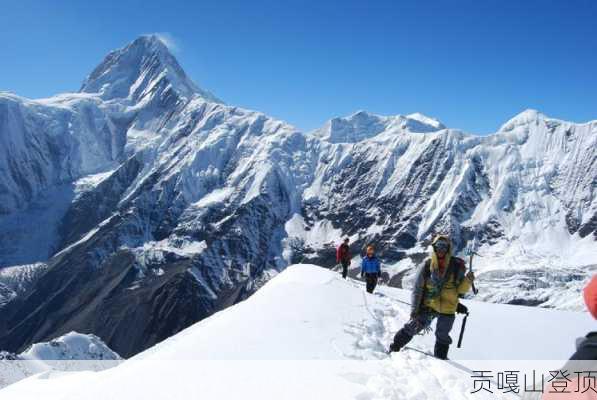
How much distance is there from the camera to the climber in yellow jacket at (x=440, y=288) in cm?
1120

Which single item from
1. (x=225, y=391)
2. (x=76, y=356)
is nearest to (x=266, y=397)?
(x=225, y=391)

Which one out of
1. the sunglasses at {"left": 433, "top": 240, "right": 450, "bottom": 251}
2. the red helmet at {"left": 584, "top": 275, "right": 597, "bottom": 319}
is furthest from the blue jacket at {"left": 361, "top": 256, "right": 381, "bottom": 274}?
the red helmet at {"left": 584, "top": 275, "right": 597, "bottom": 319}

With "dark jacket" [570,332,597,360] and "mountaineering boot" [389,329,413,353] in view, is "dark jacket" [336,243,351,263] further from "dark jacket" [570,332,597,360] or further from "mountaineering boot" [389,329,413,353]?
"dark jacket" [570,332,597,360]

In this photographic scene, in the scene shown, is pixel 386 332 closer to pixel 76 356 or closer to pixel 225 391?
pixel 225 391

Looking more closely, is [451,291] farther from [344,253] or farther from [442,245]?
[344,253]

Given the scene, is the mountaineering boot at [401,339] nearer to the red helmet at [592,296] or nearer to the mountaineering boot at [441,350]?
the mountaineering boot at [441,350]

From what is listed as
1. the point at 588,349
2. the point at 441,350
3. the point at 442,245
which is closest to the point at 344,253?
the point at 441,350

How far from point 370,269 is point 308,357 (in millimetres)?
14015

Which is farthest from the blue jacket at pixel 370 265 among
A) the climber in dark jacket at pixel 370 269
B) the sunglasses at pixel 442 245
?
the sunglasses at pixel 442 245

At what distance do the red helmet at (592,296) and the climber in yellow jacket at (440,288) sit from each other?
6646 mm

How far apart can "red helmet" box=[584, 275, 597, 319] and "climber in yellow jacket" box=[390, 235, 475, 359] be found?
6.65 metres

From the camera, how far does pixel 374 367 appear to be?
1032 centimetres

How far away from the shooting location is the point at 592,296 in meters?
4.32

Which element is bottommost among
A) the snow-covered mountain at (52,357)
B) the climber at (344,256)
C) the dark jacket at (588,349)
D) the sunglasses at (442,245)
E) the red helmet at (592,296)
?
Result: the snow-covered mountain at (52,357)
